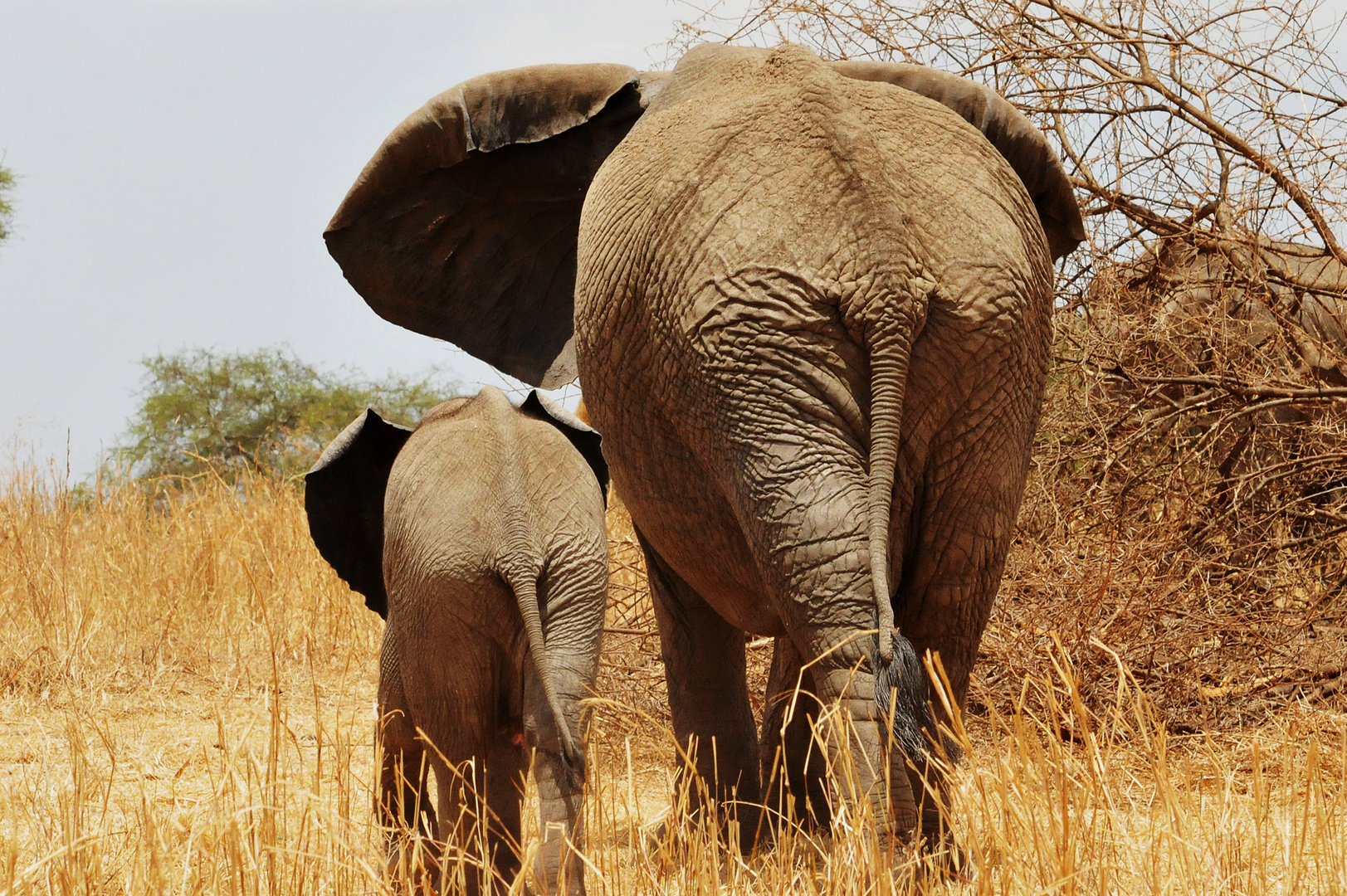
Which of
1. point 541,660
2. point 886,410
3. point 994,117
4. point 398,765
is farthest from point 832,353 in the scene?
point 398,765

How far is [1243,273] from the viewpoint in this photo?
4.51 meters

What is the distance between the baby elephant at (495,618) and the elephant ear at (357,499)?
1.06 ft

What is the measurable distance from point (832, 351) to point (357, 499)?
139 cm

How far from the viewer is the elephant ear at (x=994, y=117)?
8.91 ft

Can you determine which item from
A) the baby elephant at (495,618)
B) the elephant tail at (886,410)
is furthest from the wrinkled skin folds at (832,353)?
the baby elephant at (495,618)

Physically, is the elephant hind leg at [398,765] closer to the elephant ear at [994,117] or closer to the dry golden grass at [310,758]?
the dry golden grass at [310,758]

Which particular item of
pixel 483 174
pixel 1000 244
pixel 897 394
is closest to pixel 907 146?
pixel 1000 244

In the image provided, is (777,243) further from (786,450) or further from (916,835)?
(916,835)

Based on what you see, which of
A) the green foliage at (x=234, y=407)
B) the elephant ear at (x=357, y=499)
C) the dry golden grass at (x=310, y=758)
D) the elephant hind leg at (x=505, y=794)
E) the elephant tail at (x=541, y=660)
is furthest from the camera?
the green foliage at (x=234, y=407)

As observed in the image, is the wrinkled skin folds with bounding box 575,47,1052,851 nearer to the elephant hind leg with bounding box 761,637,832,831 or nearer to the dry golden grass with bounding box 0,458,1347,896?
the dry golden grass with bounding box 0,458,1347,896

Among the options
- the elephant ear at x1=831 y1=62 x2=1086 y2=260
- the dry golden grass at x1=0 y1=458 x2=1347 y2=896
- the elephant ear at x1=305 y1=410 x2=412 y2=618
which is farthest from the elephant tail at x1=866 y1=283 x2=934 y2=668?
the elephant ear at x1=305 y1=410 x2=412 y2=618

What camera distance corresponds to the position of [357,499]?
3.12m

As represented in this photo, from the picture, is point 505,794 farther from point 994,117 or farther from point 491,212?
point 994,117

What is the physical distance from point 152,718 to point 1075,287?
3557 millimetres
